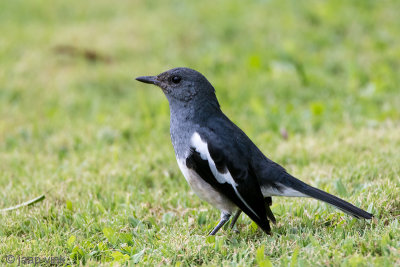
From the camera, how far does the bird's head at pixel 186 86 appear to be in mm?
5113

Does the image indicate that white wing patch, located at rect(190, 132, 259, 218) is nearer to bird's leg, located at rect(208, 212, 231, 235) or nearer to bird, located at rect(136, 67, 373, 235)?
bird, located at rect(136, 67, 373, 235)

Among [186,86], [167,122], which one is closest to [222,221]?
[186,86]

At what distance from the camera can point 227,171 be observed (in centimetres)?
464

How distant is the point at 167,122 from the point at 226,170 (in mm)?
3283

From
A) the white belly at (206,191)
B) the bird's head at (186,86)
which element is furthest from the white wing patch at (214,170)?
the bird's head at (186,86)

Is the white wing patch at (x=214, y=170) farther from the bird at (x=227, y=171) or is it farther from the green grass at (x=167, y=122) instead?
the green grass at (x=167, y=122)

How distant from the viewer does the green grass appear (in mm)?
4496

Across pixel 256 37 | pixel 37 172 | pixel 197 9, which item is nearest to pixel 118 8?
pixel 197 9

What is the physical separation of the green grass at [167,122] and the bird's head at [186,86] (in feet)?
3.53

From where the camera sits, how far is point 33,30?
10773 mm

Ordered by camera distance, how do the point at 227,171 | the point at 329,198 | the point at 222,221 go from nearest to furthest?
the point at 329,198 → the point at 227,171 → the point at 222,221

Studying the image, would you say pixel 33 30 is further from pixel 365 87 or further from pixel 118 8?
pixel 365 87

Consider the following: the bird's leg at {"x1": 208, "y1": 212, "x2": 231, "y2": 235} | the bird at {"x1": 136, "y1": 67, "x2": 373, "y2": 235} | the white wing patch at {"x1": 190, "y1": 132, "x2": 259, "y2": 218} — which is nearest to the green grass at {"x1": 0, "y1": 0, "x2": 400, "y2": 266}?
the bird's leg at {"x1": 208, "y1": 212, "x2": 231, "y2": 235}

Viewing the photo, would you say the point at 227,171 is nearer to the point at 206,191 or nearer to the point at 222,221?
the point at 206,191
